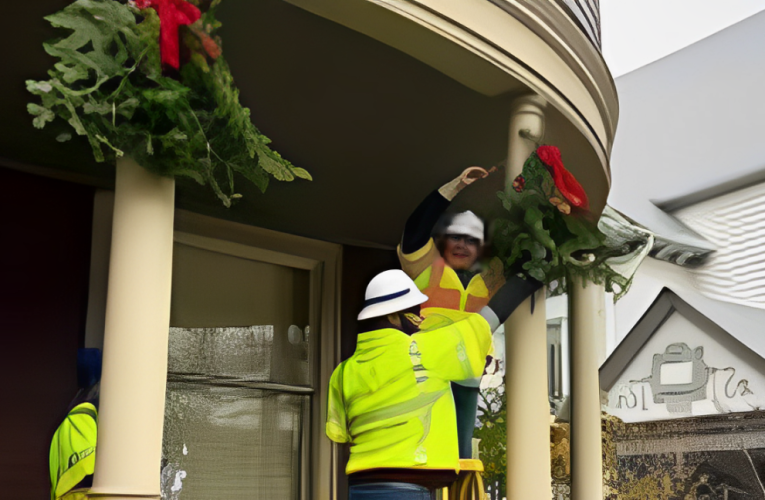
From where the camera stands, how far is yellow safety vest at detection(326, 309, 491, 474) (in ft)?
10.5

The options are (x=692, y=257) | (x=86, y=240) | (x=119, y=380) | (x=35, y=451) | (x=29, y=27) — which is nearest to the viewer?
(x=119, y=380)

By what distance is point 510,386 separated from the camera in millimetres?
4219

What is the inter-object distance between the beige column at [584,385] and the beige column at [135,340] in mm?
3144

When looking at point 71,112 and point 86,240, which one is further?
point 86,240

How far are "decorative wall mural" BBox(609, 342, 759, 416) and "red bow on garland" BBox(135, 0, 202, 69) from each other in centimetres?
1039

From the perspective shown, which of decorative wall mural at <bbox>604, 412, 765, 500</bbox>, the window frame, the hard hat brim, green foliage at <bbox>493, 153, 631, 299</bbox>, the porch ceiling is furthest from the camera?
decorative wall mural at <bbox>604, 412, 765, 500</bbox>

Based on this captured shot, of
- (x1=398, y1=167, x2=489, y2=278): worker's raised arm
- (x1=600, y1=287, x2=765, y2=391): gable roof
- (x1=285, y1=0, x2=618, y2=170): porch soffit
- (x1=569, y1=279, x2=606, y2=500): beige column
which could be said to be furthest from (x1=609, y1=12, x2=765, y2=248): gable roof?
(x1=398, y1=167, x2=489, y2=278): worker's raised arm

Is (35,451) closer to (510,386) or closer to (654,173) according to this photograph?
(510,386)

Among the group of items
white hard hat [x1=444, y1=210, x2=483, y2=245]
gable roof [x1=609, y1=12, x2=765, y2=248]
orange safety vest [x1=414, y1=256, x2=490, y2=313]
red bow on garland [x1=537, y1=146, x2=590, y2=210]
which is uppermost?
gable roof [x1=609, y1=12, x2=765, y2=248]

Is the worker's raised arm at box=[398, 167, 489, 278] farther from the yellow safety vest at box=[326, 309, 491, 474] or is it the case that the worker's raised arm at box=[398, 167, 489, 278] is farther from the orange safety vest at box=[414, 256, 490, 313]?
the yellow safety vest at box=[326, 309, 491, 474]

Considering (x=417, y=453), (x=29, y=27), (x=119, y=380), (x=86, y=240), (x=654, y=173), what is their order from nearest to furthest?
(x=119, y=380), (x=417, y=453), (x=29, y=27), (x=86, y=240), (x=654, y=173)

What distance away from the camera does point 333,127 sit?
454 cm

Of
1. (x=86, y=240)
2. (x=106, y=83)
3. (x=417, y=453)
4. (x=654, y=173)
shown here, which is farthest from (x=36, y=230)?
(x=654, y=173)

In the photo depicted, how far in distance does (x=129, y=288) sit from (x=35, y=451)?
5.92ft
